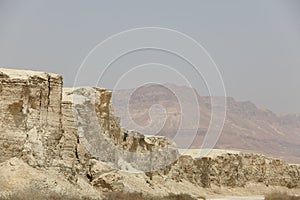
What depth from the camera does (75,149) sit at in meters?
25.0

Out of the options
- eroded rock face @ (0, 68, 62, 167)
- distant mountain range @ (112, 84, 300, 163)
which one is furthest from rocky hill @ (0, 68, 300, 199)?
distant mountain range @ (112, 84, 300, 163)

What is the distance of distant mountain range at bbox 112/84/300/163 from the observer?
122938 millimetres

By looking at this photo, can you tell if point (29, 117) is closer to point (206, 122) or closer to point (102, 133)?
point (102, 133)

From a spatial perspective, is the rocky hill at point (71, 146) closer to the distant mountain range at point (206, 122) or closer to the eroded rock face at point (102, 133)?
the eroded rock face at point (102, 133)

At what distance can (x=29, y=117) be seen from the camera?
2155 centimetres

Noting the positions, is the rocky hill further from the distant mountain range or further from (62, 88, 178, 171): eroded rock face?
the distant mountain range

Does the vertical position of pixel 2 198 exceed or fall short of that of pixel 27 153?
it falls short

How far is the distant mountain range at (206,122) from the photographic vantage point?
403 ft

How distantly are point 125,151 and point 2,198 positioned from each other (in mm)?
15244

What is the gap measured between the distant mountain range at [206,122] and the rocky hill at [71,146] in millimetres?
71090

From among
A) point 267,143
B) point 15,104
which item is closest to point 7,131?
point 15,104

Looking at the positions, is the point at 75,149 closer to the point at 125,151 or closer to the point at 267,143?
the point at 125,151

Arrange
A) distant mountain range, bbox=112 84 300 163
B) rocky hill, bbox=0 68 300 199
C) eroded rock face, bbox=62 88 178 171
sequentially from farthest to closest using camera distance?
1. distant mountain range, bbox=112 84 300 163
2. eroded rock face, bbox=62 88 178 171
3. rocky hill, bbox=0 68 300 199

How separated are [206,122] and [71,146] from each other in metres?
120
